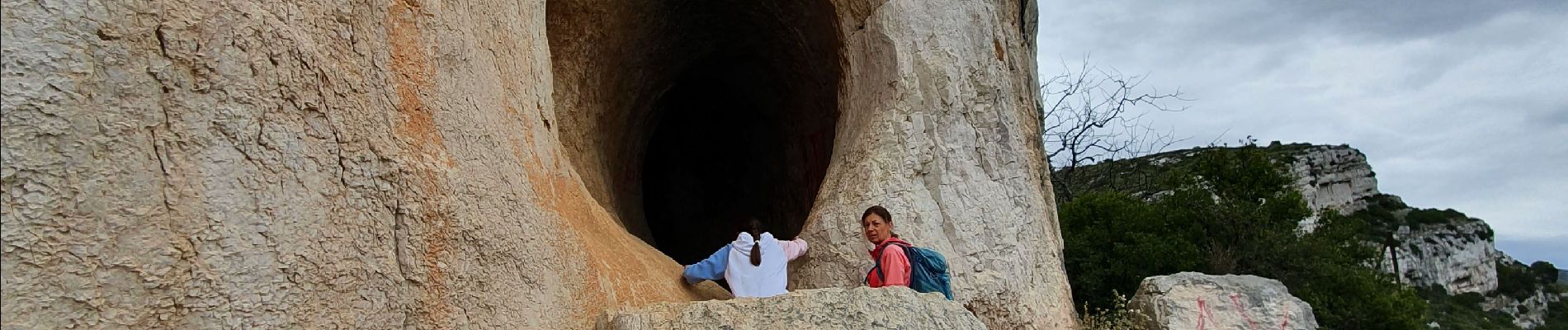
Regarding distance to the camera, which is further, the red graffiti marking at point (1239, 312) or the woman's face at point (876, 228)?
the red graffiti marking at point (1239, 312)

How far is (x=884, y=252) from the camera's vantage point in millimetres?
4438

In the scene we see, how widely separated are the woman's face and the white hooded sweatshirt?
0.43 metres

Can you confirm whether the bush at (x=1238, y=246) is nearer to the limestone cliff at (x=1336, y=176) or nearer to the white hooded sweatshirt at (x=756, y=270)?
the white hooded sweatshirt at (x=756, y=270)

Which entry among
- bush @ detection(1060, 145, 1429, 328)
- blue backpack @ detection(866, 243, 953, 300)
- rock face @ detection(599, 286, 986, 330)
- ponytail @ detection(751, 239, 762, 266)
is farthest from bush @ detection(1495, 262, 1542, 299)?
rock face @ detection(599, 286, 986, 330)

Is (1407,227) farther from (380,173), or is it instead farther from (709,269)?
(380,173)

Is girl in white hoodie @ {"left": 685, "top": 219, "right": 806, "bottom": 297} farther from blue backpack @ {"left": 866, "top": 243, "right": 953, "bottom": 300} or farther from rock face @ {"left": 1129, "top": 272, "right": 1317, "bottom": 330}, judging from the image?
rock face @ {"left": 1129, "top": 272, "right": 1317, "bottom": 330}

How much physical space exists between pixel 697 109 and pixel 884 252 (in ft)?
16.7

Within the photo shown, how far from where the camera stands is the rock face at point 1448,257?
30.3 metres

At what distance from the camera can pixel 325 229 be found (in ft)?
10.00

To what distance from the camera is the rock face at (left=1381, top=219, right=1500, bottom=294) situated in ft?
99.6

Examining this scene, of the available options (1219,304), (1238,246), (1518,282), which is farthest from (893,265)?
(1518,282)

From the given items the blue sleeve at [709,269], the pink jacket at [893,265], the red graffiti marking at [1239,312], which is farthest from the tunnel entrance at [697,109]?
the red graffiti marking at [1239,312]

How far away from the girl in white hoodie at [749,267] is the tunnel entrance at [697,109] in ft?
4.74

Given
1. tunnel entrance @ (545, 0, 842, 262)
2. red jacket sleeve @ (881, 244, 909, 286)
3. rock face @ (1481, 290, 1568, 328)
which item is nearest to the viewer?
red jacket sleeve @ (881, 244, 909, 286)
